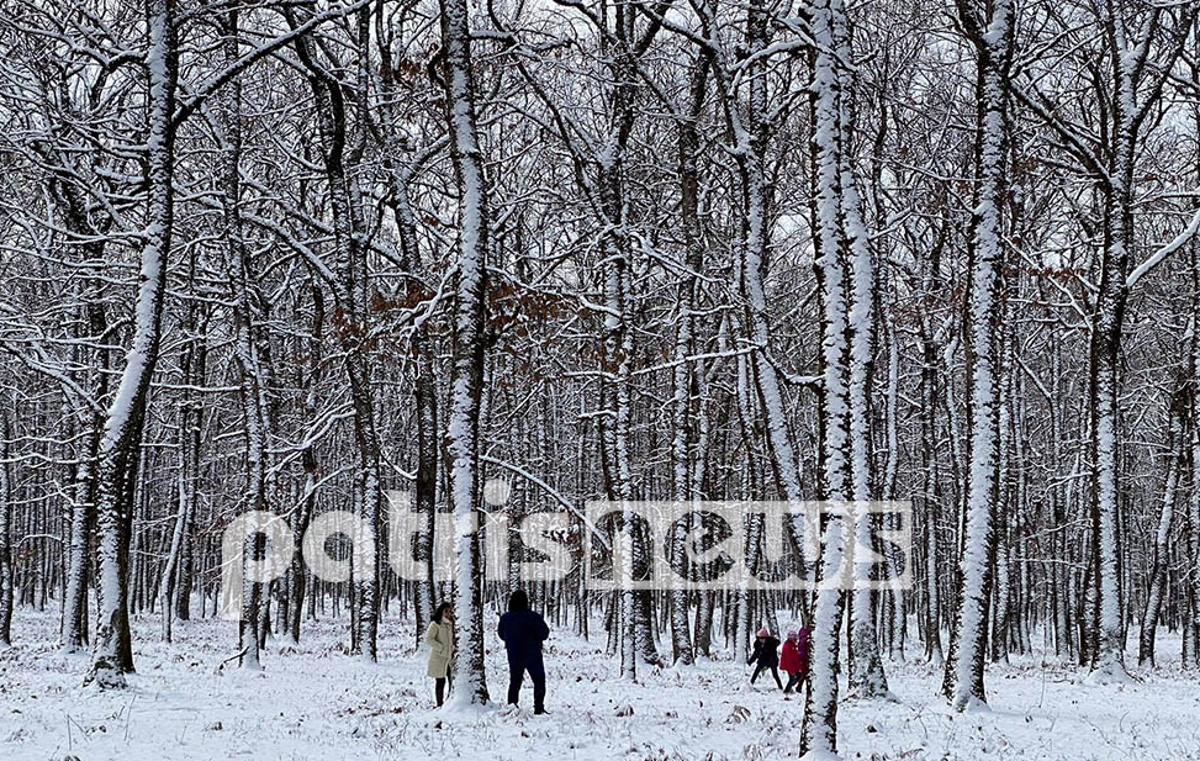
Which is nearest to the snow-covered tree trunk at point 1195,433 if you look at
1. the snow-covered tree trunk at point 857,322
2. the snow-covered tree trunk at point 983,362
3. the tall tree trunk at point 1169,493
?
the tall tree trunk at point 1169,493

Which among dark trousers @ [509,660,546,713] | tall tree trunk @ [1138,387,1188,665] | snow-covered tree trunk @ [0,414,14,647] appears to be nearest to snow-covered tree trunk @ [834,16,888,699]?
dark trousers @ [509,660,546,713]

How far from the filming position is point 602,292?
56.3 feet

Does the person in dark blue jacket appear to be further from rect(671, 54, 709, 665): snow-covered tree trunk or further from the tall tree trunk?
the tall tree trunk

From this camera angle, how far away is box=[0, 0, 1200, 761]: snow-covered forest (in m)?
11.3

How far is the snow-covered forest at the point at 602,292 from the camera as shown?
444 inches

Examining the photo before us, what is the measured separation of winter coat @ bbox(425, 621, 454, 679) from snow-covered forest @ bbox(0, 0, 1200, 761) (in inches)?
22.7

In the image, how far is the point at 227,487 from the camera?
45938 millimetres

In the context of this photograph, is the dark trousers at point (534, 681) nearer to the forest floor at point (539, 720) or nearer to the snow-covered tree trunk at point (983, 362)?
the forest floor at point (539, 720)

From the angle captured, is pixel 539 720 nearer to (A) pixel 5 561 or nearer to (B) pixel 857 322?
(B) pixel 857 322

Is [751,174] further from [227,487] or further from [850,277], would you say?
[227,487]

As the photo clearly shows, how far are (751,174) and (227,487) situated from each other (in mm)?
37598

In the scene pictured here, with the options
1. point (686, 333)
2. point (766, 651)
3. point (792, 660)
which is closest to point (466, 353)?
point (686, 333)

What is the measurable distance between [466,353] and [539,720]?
450cm

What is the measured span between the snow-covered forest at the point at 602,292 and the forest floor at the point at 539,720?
109mm
